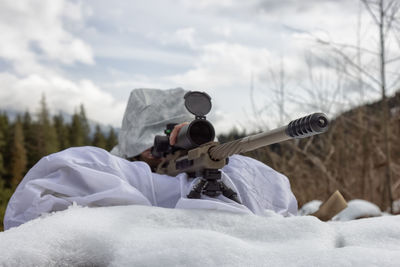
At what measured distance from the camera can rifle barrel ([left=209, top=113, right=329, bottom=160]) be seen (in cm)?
133

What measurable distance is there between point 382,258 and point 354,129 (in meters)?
4.81

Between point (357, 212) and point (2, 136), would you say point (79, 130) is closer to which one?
point (2, 136)

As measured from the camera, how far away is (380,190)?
18.2 ft

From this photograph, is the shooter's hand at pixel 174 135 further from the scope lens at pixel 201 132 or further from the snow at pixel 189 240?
the snow at pixel 189 240

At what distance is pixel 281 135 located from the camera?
4.93ft

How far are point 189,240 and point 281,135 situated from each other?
19.4 inches

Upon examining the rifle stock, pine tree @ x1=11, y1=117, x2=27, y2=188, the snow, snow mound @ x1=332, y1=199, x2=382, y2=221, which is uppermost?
the rifle stock

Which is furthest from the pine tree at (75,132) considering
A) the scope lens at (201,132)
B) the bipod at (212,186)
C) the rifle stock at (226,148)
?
the bipod at (212,186)

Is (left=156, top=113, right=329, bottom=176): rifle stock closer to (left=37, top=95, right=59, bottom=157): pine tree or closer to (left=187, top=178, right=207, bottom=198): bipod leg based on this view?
(left=187, top=178, right=207, bottom=198): bipod leg

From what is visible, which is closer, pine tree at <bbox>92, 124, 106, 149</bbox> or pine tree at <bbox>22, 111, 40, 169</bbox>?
pine tree at <bbox>22, 111, 40, 169</bbox>

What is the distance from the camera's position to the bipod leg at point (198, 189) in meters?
1.79

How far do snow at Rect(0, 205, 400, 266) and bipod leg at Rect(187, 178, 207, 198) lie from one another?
7.2 inches

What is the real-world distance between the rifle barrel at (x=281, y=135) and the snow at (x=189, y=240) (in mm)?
270

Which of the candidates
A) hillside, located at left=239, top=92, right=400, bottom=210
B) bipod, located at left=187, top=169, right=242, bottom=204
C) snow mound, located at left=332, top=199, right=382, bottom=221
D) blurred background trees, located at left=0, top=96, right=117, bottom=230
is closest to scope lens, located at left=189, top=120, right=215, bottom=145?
bipod, located at left=187, top=169, right=242, bottom=204
